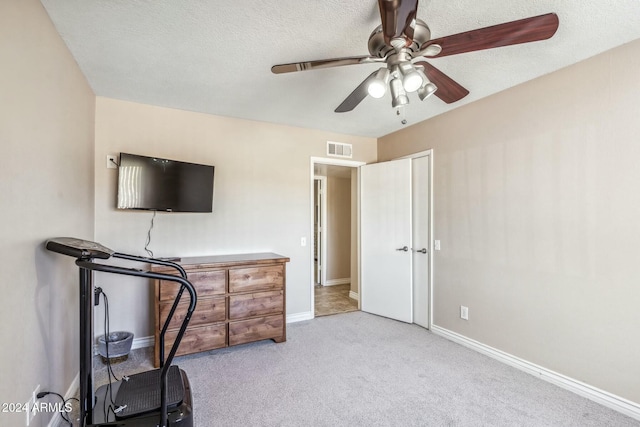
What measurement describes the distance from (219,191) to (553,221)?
3275 mm

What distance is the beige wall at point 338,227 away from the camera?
603 cm

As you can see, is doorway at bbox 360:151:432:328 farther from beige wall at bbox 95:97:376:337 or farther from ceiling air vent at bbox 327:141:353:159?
beige wall at bbox 95:97:376:337

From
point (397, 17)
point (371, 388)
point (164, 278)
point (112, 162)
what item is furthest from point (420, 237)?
point (112, 162)

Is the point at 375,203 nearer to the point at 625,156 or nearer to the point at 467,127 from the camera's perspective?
the point at 467,127

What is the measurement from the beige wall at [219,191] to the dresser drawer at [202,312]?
59cm

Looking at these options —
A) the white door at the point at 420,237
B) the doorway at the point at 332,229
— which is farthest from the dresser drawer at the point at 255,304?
the doorway at the point at 332,229

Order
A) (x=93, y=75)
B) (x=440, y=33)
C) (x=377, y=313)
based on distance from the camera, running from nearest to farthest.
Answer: (x=440, y=33), (x=93, y=75), (x=377, y=313)

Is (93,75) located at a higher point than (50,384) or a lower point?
higher

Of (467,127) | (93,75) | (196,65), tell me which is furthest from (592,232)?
(93,75)

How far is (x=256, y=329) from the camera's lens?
315 centimetres

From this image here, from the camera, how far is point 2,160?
135cm

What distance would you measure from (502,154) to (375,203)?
5.68ft

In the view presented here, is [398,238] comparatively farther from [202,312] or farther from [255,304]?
[202,312]

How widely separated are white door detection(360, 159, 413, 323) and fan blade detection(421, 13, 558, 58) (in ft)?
7.65
